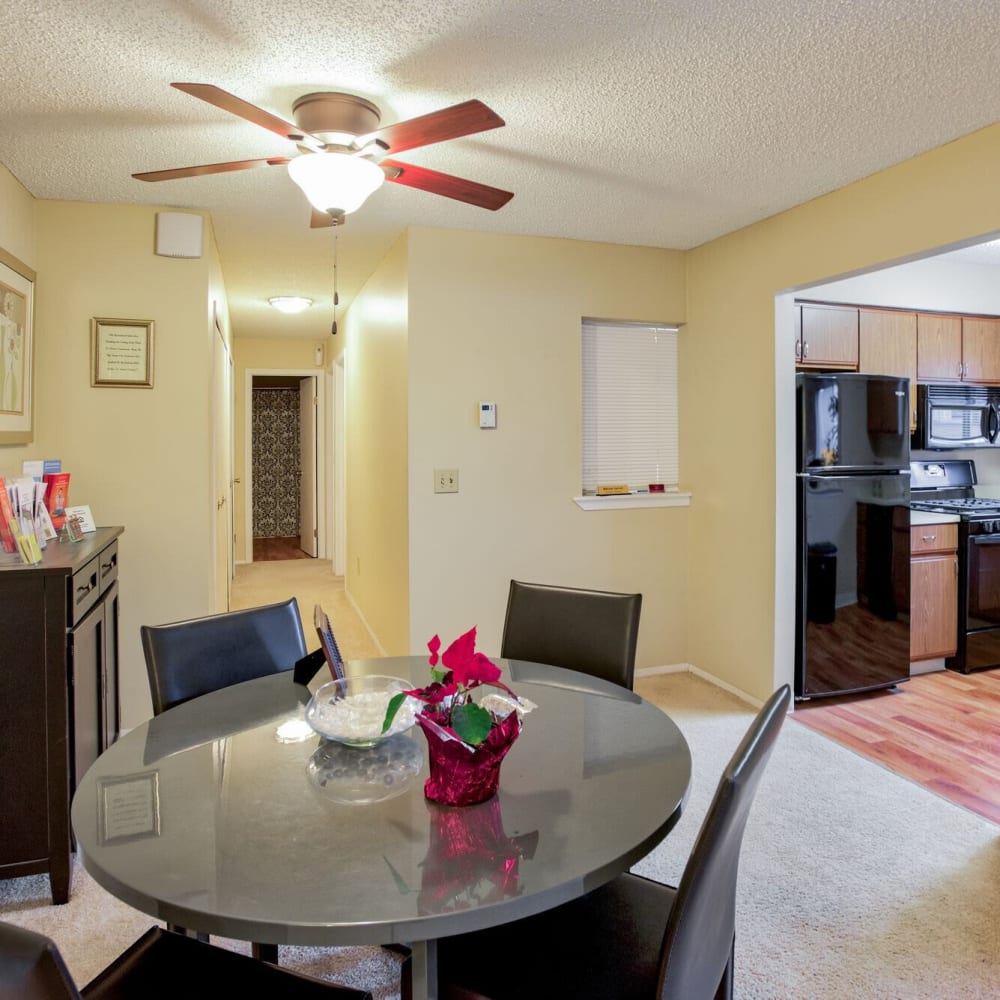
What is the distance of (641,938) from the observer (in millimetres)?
1271

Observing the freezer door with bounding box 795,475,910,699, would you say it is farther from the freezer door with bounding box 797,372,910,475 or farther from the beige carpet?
the beige carpet

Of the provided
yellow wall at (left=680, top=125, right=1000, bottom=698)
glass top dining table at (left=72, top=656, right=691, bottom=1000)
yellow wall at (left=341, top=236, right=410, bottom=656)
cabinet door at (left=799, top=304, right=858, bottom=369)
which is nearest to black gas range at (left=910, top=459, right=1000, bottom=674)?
cabinet door at (left=799, top=304, right=858, bottom=369)

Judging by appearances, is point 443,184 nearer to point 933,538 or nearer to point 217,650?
point 217,650

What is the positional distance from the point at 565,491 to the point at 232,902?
3.01m

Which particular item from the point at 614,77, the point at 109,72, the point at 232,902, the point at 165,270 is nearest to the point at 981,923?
the point at 232,902

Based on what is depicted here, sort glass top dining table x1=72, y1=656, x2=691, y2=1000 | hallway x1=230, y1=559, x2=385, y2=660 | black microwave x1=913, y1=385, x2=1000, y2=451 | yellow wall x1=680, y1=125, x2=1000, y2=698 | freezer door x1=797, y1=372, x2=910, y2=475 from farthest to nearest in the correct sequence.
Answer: hallway x1=230, y1=559, x2=385, y2=660 < black microwave x1=913, y1=385, x2=1000, y2=451 < freezer door x1=797, y1=372, x2=910, y2=475 < yellow wall x1=680, y1=125, x2=1000, y2=698 < glass top dining table x1=72, y1=656, x2=691, y2=1000

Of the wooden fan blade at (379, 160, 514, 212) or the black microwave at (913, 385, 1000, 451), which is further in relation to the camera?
the black microwave at (913, 385, 1000, 451)

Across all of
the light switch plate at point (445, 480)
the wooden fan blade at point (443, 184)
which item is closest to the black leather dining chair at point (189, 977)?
the wooden fan blade at point (443, 184)

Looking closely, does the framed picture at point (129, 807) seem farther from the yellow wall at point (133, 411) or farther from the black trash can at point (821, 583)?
the black trash can at point (821, 583)

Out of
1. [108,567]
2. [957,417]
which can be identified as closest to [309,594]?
[108,567]

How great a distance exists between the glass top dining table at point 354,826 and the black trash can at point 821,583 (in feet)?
7.35

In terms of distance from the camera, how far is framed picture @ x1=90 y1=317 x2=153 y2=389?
3115 millimetres

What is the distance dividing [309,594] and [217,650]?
4442mm

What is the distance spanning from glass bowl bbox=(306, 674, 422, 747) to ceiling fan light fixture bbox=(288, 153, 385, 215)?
1417 mm
